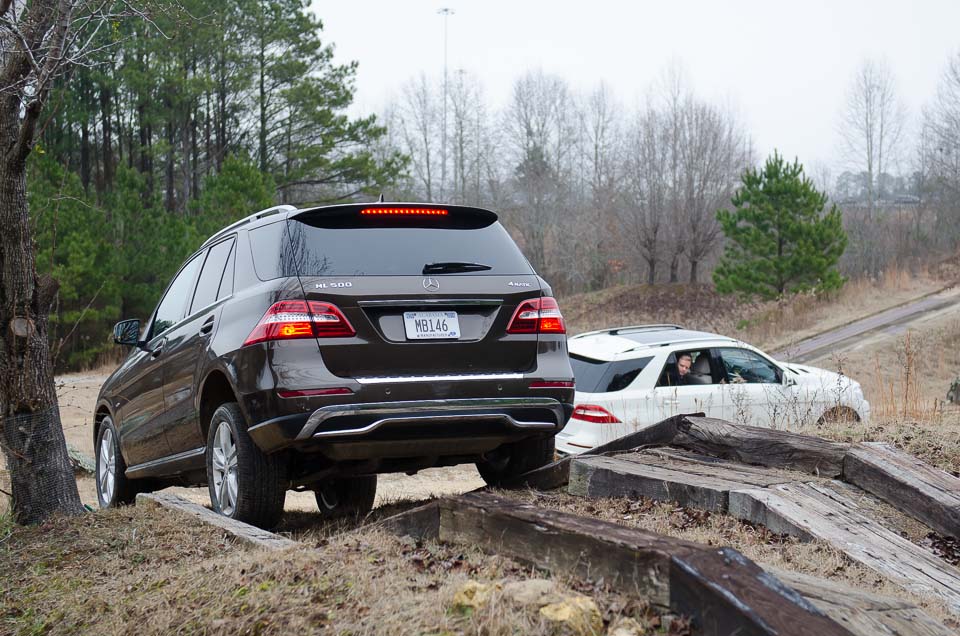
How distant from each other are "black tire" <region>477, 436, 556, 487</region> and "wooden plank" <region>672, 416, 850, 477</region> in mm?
954

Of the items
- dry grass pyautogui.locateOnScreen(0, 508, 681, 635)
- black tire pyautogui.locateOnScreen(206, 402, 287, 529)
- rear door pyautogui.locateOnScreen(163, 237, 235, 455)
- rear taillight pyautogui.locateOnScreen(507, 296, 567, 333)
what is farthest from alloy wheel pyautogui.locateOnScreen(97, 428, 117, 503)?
rear taillight pyautogui.locateOnScreen(507, 296, 567, 333)

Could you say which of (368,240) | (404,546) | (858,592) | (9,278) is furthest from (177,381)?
(858,592)

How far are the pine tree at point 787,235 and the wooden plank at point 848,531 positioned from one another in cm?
3189

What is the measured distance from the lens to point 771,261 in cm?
3675

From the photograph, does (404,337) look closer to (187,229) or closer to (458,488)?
(458,488)

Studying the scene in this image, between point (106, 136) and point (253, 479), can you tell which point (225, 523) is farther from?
point (106, 136)

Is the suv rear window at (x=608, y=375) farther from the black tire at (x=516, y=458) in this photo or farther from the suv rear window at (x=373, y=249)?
the suv rear window at (x=373, y=249)

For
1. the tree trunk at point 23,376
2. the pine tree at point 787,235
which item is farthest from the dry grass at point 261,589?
the pine tree at point 787,235

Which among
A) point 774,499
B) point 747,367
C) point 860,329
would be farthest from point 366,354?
point 860,329

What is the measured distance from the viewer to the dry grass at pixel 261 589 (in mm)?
3346

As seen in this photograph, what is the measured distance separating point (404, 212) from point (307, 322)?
969 millimetres

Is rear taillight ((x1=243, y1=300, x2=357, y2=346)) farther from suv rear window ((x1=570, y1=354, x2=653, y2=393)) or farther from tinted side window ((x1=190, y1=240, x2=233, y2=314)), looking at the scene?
suv rear window ((x1=570, y1=354, x2=653, y2=393))

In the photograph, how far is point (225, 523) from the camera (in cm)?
527

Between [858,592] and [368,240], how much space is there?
3.23 metres
